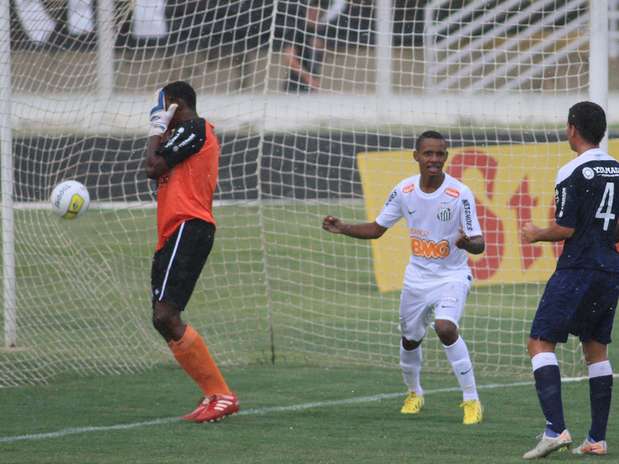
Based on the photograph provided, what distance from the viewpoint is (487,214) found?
13.1 m

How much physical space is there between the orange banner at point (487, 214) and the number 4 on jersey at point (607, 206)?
602 centimetres

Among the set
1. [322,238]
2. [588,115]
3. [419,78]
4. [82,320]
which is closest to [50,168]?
[82,320]

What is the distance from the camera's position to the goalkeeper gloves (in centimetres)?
788

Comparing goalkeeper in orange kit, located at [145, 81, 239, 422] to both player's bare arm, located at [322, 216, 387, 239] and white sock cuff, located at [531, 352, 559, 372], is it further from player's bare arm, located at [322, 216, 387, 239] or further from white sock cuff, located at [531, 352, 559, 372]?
white sock cuff, located at [531, 352, 559, 372]

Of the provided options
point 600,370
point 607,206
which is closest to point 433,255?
point 600,370

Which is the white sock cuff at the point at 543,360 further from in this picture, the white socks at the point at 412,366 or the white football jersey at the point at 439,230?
the white socks at the point at 412,366

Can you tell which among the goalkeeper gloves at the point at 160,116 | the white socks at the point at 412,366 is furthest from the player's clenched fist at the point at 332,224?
the goalkeeper gloves at the point at 160,116

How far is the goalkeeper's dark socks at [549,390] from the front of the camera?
639cm

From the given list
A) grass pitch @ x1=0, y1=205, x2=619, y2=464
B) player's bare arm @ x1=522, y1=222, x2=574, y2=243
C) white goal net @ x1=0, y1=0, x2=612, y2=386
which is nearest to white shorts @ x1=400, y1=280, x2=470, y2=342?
grass pitch @ x1=0, y1=205, x2=619, y2=464

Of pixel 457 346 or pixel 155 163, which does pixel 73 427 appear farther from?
pixel 457 346

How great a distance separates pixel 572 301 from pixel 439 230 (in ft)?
5.58

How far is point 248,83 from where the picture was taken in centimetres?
2003

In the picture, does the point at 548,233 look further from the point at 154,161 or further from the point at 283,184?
the point at 283,184

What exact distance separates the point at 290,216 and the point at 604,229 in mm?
11321
